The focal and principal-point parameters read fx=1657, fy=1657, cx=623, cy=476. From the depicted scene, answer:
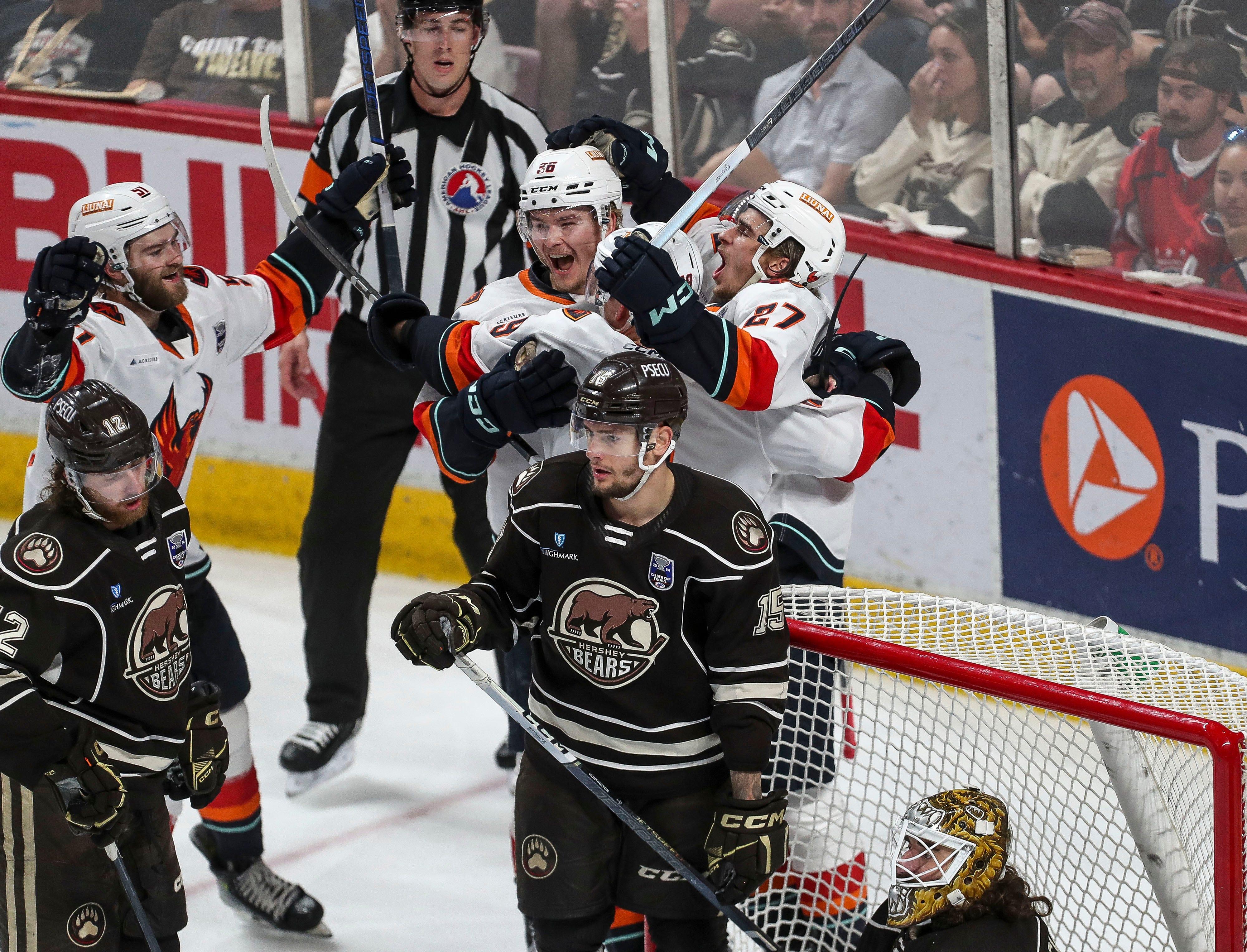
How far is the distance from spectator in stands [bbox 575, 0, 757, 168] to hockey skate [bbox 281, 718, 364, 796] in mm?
1898

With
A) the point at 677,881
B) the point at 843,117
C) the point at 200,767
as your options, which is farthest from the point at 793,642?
the point at 843,117

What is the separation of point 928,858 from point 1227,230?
2309 mm

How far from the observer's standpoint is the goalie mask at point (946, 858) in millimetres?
2238

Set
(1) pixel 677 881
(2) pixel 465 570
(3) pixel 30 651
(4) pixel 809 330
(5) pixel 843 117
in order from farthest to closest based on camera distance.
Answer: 1. (2) pixel 465 570
2. (5) pixel 843 117
3. (4) pixel 809 330
4. (1) pixel 677 881
5. (3) pixel 30 651

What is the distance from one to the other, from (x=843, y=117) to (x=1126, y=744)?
2.52 m

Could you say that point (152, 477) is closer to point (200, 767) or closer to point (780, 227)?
point (200, 767)

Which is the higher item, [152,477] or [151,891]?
[152,477]

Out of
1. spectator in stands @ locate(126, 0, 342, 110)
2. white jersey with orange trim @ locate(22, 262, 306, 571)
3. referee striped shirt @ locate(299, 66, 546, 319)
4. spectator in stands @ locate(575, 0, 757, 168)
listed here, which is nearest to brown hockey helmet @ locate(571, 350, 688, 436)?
white jersey with orange trim @ locate(22, 262, 306, 571)

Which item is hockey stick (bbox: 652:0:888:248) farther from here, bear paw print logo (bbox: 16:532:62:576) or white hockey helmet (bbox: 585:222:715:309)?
bear paw print logo (bbox: 16:532:62:576)

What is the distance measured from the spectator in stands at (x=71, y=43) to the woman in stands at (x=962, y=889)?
13.7ft

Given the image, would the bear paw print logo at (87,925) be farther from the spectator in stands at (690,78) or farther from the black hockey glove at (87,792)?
the spectator in stands at (690,78)

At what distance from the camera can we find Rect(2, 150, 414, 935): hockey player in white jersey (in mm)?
2914

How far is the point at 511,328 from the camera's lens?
9.32ft

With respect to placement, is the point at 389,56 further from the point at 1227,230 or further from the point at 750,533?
the point at 750,533
